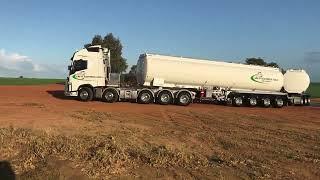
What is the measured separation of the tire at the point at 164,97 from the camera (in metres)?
35.7

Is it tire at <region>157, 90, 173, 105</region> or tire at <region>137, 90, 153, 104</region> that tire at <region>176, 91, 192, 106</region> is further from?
tire at <region>137, 90, 153, 104</region>

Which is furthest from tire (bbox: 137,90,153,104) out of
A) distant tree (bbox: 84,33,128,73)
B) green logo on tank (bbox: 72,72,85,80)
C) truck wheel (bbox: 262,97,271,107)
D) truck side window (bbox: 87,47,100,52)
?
distant tree (bbox: 84,33,128,73)

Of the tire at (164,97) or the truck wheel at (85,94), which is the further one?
the truck wheel at (85,94)

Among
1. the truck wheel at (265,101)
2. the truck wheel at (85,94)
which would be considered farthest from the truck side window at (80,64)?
the truck wheel at (265,101)

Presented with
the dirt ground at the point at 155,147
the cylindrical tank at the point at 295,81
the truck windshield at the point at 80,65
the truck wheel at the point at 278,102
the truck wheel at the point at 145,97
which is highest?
the truck windshield at the point at 80,65

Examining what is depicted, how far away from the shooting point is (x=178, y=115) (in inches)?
1129

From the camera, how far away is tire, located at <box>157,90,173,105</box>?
3566 cm

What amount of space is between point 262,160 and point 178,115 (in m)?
15.1

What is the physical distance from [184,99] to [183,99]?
76 mm

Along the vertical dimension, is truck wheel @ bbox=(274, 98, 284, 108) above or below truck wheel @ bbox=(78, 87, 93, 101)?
below

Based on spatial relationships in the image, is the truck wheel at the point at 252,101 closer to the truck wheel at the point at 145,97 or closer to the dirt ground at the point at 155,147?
the truck wheel at the point at 145,97

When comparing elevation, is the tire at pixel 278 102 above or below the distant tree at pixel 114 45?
below

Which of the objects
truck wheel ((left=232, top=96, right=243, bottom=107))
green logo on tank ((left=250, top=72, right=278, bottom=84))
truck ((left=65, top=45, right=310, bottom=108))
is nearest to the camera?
truck ((left=65, top=45, right=310, bottom=108))

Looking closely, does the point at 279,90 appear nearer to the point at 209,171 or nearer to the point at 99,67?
the point at 99,67
